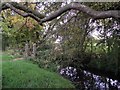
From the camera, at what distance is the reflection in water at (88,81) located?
10445 millimetres

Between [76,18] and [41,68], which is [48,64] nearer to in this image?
[41,68]

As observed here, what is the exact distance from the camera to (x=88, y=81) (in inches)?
448

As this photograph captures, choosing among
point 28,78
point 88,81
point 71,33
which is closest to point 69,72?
point 88,81

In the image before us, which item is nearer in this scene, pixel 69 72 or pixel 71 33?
pixel 71 33

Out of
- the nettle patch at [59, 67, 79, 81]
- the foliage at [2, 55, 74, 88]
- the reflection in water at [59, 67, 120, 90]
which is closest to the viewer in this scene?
the foliage at [2, 55, 74, 88]

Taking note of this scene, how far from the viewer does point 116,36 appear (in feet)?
23.5

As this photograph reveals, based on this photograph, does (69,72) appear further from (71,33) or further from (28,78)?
(71,33)

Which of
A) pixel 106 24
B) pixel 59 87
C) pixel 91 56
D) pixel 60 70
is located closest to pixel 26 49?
pixel 60 70

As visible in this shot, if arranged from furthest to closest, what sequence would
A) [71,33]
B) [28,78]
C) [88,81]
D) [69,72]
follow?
[69,72], [88,81], [28,78], [71,33]

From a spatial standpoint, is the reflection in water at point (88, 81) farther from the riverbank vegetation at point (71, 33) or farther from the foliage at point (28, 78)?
the foliage at point (28, 78)

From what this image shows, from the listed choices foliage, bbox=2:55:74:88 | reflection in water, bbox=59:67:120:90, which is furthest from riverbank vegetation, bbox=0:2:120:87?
reflection in water, bbox=59:67:120:90

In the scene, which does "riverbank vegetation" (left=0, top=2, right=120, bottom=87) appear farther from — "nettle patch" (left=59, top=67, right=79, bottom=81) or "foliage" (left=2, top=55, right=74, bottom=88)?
"nettle patch" (left=59, top=67, right=79, bottom=81)

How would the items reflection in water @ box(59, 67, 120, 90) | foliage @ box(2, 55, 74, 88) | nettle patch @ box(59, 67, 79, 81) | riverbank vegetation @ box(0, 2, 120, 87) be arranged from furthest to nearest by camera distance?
nettle patch @ box(59, 67, 79, 81) < reflection in water @ box(59, 67, 120, 90) < foliage @ box(2, 55, 74, 88) < riverbank vegetation @ box(0, 2, 120, 87)

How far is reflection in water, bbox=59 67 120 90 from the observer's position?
10.4 meters
